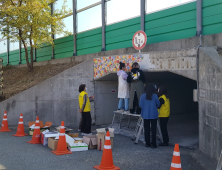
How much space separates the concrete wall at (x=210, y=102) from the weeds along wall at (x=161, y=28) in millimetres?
1925

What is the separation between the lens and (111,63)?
10398 millimetres

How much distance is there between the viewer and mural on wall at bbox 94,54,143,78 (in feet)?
31.1

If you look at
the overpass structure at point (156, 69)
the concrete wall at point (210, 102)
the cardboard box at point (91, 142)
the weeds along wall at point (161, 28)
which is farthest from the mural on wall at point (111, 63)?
the cardboard box at point (91, 142)

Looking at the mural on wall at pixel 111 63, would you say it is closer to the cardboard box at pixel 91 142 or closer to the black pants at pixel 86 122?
the black pants at pixel 86 122

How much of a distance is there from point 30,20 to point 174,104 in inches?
351

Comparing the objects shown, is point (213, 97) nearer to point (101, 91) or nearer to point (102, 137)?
point (102, 137)

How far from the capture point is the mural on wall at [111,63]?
9.48 meters

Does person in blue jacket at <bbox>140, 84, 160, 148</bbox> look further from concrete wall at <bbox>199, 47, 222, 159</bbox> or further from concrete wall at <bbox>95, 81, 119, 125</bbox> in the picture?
concrete wall at <bbox>95, 81, 119, 125</bbox>

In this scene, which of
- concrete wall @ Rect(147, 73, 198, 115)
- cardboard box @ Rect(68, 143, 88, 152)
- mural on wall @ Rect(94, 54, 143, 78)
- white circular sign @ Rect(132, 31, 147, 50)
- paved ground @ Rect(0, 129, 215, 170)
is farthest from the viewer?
concrete wall @ Rect(147, 73, 198, 115)

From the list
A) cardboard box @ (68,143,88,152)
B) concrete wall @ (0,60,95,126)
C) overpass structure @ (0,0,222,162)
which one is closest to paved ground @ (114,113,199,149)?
overpass structure @ (0,0,222,162)

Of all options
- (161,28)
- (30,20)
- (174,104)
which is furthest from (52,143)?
(30,20)

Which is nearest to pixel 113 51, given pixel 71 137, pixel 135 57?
pixel 135 57

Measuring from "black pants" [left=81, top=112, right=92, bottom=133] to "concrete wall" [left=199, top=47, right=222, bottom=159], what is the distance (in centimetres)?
365

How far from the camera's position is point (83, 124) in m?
9.02
